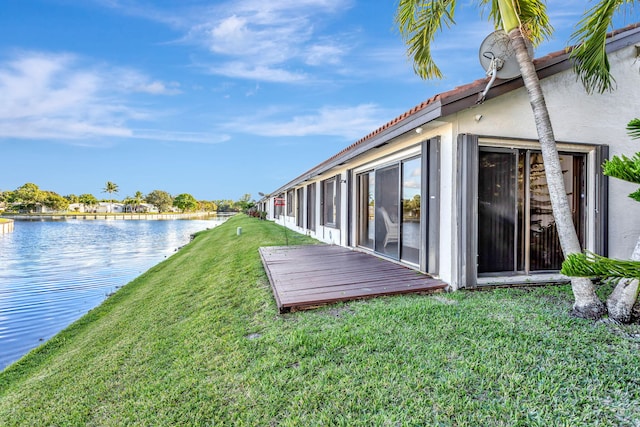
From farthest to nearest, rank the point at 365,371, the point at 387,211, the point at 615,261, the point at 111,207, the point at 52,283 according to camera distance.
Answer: the point at 111,207
the point at 52,283
the point at 387,211
the point at 365,371
the point at 615,261

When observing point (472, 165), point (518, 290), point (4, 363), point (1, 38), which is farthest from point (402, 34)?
point (1, 38)

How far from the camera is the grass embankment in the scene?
6.16 feet

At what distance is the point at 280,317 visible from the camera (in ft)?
12.0

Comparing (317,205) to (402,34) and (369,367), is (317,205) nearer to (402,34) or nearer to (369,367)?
(402,34)

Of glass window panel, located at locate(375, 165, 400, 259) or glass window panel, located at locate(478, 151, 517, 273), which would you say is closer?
glass window panel, located at locate(478, 151, 517, 273)

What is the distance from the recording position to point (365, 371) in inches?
90.4

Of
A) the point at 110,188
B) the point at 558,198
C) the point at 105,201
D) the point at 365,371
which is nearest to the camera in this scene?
the point at 365,371

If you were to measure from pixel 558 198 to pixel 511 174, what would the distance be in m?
1.45

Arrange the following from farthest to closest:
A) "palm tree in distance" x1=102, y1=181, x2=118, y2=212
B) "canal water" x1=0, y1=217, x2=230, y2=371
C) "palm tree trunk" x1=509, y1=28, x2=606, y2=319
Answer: "palm tree in distance" x1=102, y1=181, x2=118, y2=212 < "canal water" x1=0, y1=217, x2=230, y2=371 < "palm tree trunk" x1=509, y1=28, x2=606, y2=319

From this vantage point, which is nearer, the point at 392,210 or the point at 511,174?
the point at 511,174

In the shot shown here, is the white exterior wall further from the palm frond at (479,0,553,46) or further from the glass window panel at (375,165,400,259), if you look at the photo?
the glass window panel at (375,165,400,259)

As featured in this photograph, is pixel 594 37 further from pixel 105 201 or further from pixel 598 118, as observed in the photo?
pixel 105 201

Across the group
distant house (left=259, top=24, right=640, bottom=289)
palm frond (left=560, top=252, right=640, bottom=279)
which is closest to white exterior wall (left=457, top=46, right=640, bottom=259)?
distant house (left=259, top=24, right=640, bottom=289)

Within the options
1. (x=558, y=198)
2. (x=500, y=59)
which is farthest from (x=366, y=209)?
(x=558, y=198)
